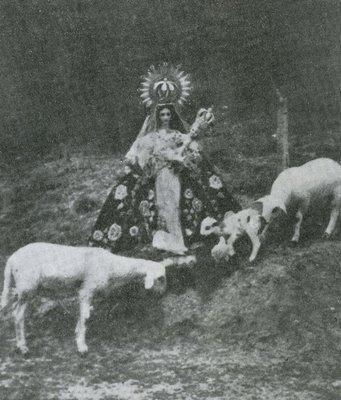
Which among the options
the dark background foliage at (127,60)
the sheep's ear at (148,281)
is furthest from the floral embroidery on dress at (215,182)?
the dark background foliage at (127,60)

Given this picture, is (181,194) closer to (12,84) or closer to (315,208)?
(315,208)

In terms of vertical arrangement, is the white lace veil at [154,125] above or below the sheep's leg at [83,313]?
above

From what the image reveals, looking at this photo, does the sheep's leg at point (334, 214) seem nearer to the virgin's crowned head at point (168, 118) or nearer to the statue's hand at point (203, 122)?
the statue's hand at point (203, 122)

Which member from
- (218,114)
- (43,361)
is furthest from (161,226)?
(218,114)

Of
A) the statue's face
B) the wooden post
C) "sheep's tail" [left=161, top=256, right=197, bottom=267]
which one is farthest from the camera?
the wooden post

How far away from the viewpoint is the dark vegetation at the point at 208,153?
529 centimetres

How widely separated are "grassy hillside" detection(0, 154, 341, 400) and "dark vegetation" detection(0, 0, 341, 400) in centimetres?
1

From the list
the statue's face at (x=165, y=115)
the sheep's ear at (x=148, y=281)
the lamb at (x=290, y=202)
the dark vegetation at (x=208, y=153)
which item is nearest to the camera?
the dark vegetation at (x=208, y=153)

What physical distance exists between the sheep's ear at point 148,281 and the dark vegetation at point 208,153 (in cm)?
14

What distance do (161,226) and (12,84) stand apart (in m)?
4.56

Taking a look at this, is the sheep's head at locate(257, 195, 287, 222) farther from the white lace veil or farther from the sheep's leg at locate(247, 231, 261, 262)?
the white lace veil

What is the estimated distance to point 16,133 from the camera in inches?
396

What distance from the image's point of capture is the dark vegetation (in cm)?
529

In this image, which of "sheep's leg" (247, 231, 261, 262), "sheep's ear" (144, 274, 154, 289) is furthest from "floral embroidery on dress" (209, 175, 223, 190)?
"sheep's ear" (144, 274, 154, 289)
